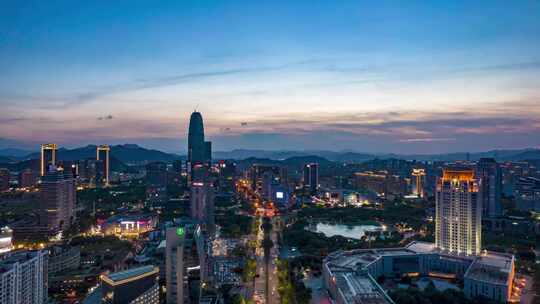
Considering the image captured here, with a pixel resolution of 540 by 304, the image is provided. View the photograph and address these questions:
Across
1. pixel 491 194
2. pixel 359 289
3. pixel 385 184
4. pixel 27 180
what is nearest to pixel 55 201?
pixel 359 289

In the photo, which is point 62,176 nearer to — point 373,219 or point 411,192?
point 373,219

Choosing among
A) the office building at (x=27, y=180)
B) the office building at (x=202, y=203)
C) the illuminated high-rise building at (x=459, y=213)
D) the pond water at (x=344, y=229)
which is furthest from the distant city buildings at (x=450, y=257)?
the office building at (x=27, y=180)

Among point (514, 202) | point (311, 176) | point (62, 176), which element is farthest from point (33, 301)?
point (311, 176)

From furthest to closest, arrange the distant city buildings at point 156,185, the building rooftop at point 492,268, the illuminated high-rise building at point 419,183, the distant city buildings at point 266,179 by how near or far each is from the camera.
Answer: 1. the illuminated high-rise building at point 419,183
2. the distant city buildings at point 266,179
3. the distant city buildings at point 156,185
4. the building rooftop at point 492,268

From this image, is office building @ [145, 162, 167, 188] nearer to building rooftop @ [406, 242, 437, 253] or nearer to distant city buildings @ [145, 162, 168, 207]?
distant city buildings @ [145, 162, 168, 207]

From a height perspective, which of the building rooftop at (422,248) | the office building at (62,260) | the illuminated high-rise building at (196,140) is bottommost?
the office building at (62,260)

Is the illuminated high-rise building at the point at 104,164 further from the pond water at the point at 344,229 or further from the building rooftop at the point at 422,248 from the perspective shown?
the building rooftop at the point at 422,248

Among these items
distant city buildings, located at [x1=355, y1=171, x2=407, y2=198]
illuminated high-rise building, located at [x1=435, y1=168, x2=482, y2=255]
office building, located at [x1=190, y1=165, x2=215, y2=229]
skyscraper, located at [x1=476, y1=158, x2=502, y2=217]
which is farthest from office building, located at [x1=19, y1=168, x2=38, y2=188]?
skyscraper, located at [x1=476, y1=158, x2=502, y2=217]

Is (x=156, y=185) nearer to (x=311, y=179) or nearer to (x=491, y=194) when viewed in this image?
(x=311, y=179)
